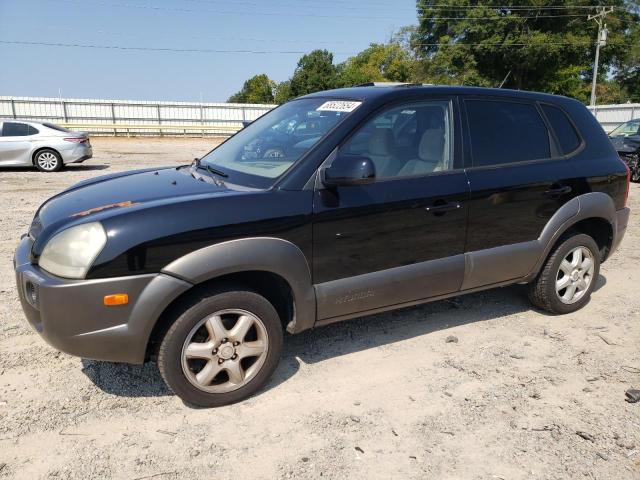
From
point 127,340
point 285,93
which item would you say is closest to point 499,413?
point 127,340

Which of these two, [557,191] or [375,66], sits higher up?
[375,66]

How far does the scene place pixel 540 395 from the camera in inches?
128

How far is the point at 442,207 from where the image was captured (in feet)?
11.6

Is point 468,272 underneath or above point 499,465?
above

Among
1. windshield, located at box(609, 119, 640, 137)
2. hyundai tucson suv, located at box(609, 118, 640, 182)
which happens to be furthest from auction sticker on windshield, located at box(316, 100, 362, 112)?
windshield, located at box(609, 119, 640, 137)

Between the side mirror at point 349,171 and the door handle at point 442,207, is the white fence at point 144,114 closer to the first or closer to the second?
the door handle at point 442,207

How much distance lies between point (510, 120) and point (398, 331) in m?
1.85

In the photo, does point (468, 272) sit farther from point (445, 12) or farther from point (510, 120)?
point (445, 12)

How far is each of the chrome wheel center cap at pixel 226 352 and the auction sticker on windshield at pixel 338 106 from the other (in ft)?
5.54

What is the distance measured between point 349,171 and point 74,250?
1.54 metres

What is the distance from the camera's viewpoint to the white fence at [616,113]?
2753cm

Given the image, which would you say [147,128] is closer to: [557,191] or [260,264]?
[557,191]

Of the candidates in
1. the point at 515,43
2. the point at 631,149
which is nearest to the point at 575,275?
the point at 631,149

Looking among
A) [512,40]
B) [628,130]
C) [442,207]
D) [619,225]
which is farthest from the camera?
[512,40]
